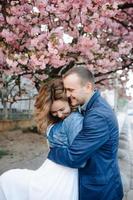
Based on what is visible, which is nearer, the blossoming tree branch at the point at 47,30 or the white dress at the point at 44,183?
the white dress at the point at 44,183

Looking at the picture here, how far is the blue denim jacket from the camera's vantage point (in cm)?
352

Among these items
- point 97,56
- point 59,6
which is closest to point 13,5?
point 59,6

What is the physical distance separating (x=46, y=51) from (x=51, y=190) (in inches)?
184

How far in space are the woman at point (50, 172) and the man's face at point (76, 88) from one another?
11 cm

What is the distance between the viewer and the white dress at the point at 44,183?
12.0ft

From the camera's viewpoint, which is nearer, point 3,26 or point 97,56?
point 3,26

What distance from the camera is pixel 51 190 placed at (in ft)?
12.2

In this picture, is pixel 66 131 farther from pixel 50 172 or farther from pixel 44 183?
pixel 44 183

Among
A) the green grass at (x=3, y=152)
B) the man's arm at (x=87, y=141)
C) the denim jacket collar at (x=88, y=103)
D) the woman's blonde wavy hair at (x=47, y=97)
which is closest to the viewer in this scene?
the man's arm at (x=87, y=141)

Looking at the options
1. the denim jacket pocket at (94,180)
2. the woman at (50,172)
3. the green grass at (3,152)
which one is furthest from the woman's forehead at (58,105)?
the green grass at (3,152)

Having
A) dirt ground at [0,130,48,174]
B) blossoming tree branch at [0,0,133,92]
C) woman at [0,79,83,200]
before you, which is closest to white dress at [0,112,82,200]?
woman at [0,79,83,200]

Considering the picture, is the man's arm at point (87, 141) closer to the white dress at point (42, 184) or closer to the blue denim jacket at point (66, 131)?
the blue denim jacket at point (66, 131)

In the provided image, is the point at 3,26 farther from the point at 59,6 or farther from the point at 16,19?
the point at 59,6

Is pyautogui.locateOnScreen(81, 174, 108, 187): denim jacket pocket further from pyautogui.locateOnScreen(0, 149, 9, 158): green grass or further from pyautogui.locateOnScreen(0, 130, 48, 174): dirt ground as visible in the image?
pyautogui.locateOnScreen(0, 149, 9, 158): green grass
